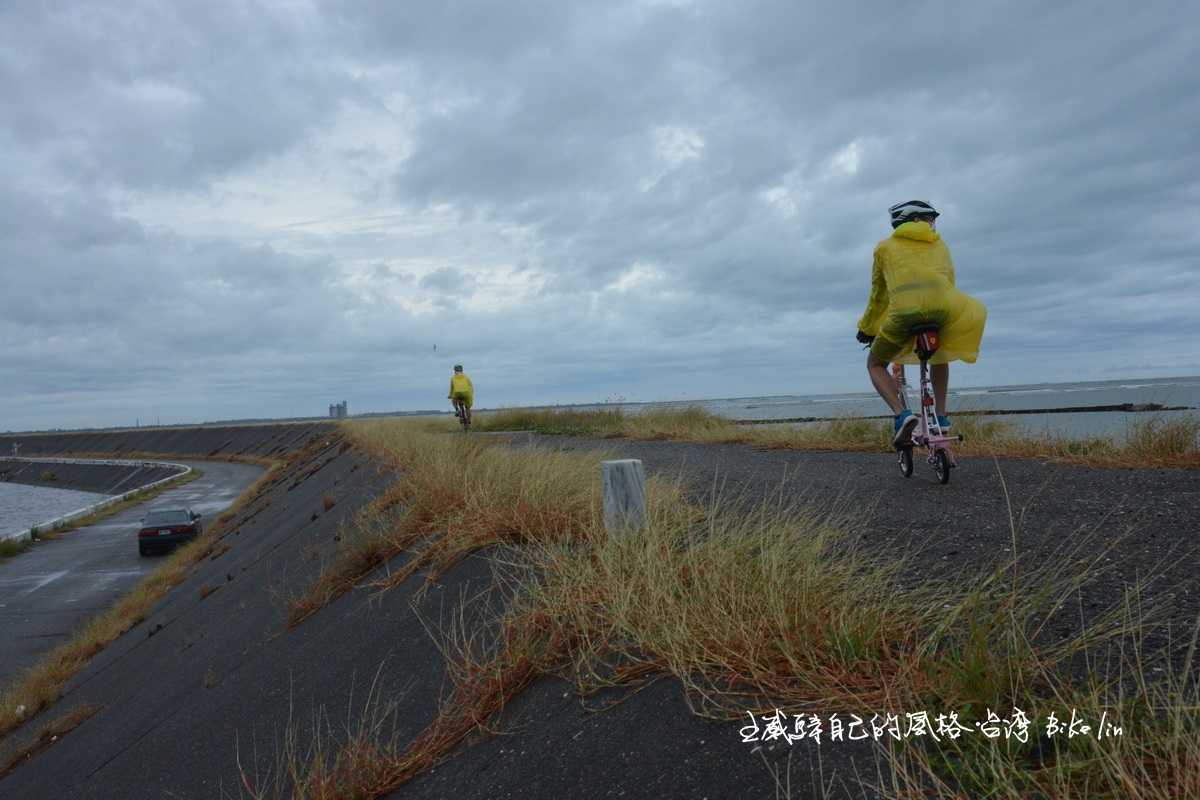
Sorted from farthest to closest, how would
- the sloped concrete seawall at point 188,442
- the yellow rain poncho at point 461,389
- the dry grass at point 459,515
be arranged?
the sloped concrete seawall at point 188,442
the yellow rain poncho at point 461,389
the dry grass at point 459,515

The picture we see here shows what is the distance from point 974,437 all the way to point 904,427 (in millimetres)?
3308

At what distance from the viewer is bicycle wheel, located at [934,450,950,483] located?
20.3 ft

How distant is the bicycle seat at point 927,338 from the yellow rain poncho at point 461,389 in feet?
56.4

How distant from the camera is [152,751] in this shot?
17.6ft

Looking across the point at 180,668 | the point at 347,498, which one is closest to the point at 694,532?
the point at 180,668

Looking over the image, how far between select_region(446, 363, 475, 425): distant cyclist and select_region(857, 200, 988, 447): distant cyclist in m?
16.9

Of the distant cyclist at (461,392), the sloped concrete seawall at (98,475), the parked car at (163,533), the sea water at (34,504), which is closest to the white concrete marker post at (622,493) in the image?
the distant cyclist at (461,392)

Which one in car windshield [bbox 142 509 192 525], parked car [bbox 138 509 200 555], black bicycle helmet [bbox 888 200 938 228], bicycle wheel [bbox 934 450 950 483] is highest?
black bicycle helmet [bbox 888 200 938 228]

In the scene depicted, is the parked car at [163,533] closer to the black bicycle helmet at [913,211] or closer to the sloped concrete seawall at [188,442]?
the black bicycle helmet at [913,211]

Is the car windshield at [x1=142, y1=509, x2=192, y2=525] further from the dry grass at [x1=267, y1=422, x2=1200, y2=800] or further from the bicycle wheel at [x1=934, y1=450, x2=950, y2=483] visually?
the bicycle wheel at [x1=934, y1=450, x2=950, y2=483]

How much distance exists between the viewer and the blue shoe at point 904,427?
6324mm

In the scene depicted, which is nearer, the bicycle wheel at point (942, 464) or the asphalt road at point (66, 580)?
the bicycle wheel at point (942, 464)

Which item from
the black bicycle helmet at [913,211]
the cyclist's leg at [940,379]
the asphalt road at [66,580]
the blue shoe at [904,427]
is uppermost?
the black bicycle helmet at [913,211]

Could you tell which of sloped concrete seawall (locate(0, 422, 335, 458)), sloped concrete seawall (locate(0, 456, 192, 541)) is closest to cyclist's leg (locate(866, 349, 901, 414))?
sloped concrete seawall (locate(0, 456, 192, 541))
